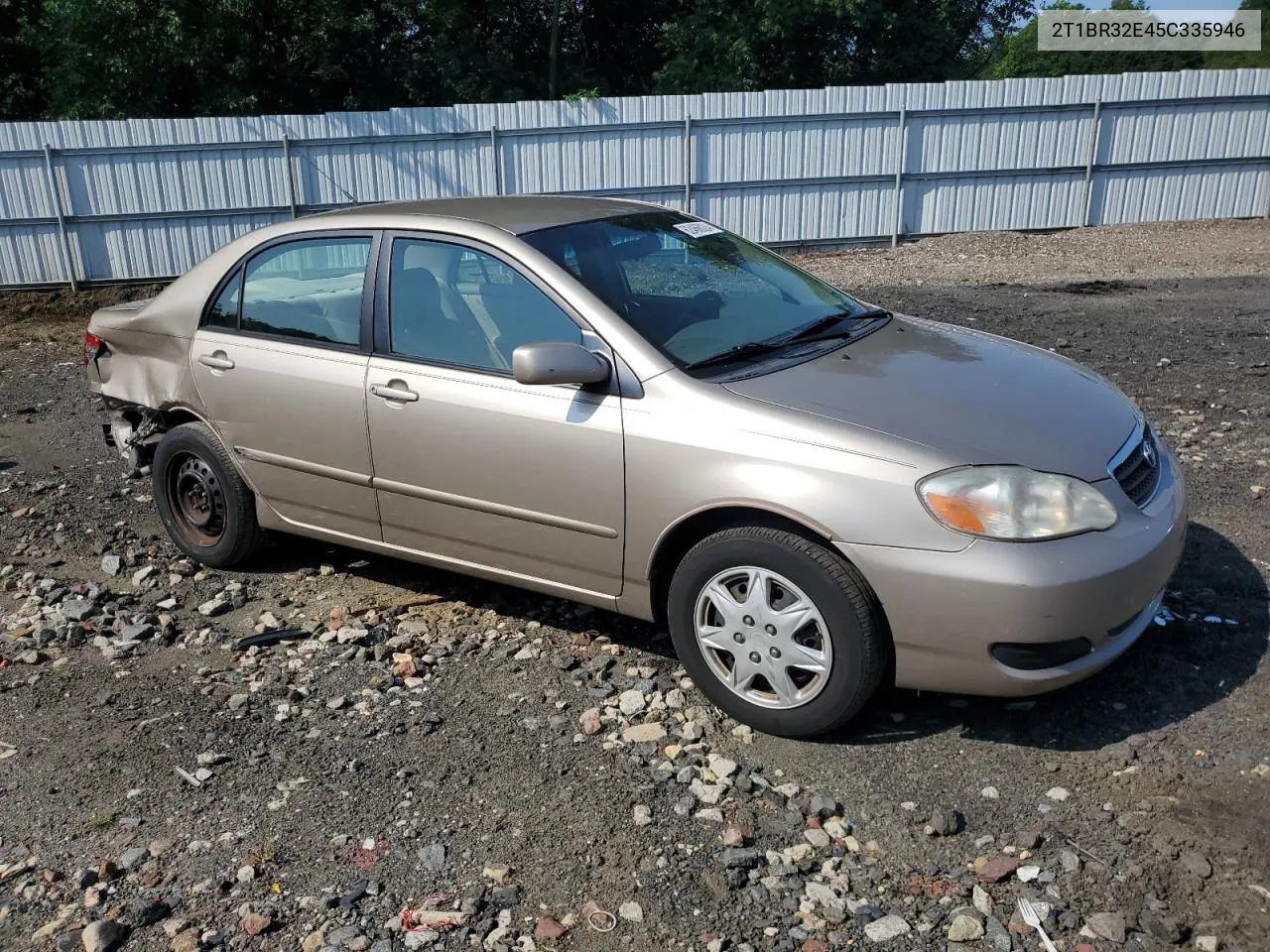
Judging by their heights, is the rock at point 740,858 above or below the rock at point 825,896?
below

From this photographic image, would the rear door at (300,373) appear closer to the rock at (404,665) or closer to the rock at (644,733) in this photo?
the rock at (404,665)

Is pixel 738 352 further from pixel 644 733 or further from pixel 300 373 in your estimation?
pixel 300 373

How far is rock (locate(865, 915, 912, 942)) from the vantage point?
2.74 m

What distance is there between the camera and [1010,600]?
3125 millimetres

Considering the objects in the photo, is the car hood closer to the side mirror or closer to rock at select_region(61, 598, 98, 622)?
the side mirror

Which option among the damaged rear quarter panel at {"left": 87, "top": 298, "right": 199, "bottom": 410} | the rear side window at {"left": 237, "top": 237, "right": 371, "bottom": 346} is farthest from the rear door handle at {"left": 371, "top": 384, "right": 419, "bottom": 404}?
the damaged rear quarter panel at {"left": 87, "top": 298, "right": 199, "bottom": 410}

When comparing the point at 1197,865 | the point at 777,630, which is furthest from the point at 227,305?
the point at 1197,865

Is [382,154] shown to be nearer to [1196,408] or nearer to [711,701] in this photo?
[1196,408]

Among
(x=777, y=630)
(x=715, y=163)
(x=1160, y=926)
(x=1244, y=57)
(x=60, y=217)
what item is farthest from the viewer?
(x=1244, y=57)

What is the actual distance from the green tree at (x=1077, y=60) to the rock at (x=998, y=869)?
48317mm

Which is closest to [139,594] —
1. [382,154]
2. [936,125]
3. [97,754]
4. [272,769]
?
[97,754]

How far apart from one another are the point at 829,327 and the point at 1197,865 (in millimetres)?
2317

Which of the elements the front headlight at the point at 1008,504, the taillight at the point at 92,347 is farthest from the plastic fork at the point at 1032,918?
the taillight at the point at 92,347

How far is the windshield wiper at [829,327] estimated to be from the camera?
418 cm
